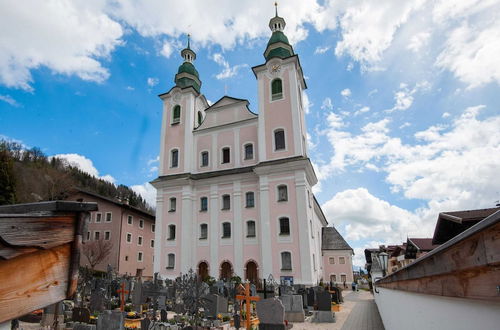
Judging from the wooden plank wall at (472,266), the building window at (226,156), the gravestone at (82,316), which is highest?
the building window at (226,156)

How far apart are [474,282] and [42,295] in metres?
1.93

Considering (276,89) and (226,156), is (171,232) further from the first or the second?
(276,89)

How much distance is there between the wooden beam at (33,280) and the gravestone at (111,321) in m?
7.99

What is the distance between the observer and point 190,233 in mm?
26469

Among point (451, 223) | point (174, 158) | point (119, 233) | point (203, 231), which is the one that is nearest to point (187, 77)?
point (174, 158)

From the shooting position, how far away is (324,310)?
1348 cm

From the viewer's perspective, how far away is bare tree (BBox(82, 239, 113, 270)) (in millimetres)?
31422

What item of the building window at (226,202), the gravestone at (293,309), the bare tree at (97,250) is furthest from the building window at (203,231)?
the gravestone at (293,309)

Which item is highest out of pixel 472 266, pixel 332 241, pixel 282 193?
pixel 282 193

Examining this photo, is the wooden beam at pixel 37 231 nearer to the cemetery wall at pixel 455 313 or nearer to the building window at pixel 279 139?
the cemetery wall at pixel 455 313

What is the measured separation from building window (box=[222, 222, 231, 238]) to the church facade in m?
0.04

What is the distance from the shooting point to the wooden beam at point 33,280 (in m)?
1.19

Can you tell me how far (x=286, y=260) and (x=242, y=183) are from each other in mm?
7368

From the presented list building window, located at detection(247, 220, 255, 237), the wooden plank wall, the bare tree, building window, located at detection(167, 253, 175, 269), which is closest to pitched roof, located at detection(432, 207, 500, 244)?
the wooden plank wall
